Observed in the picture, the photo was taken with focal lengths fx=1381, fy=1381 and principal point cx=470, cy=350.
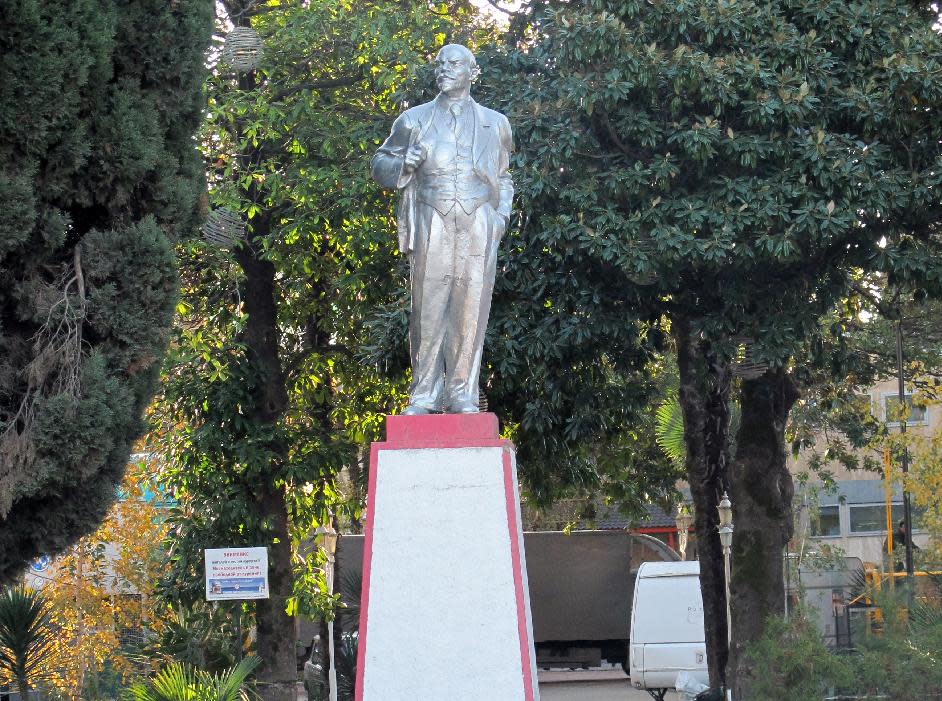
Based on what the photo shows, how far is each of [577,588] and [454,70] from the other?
56.0ft

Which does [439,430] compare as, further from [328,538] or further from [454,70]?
[328,538]

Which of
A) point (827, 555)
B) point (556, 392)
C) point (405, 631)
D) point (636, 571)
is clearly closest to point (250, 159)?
point (556, 392)

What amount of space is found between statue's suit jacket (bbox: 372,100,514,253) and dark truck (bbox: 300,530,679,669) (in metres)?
15.5

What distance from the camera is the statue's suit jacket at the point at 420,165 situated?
8633mm

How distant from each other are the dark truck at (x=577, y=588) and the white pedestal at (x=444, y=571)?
1579 centimetres

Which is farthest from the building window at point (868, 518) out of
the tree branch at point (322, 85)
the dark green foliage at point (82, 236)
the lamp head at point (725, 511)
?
the dark green foliage at point (82, 236)

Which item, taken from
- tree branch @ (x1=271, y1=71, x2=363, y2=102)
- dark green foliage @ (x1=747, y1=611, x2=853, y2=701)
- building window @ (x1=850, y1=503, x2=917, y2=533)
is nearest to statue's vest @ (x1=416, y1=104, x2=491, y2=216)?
dark green foliage @ (x1=747, y1=611, x2=853, y2=701)

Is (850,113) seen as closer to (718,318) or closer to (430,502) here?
(718,318)

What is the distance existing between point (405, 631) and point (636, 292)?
6.38m

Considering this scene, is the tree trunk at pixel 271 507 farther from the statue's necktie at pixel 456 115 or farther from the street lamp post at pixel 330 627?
the statue's necktie at pixel 456 115

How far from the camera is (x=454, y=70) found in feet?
28.4

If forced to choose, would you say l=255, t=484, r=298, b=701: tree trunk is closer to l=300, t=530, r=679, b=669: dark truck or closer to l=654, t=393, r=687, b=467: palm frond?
l=654, t=393, r=687, b=467: palm frond

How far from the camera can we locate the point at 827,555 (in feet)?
97.4

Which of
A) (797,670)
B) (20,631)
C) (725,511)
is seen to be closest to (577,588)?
(725,511)
